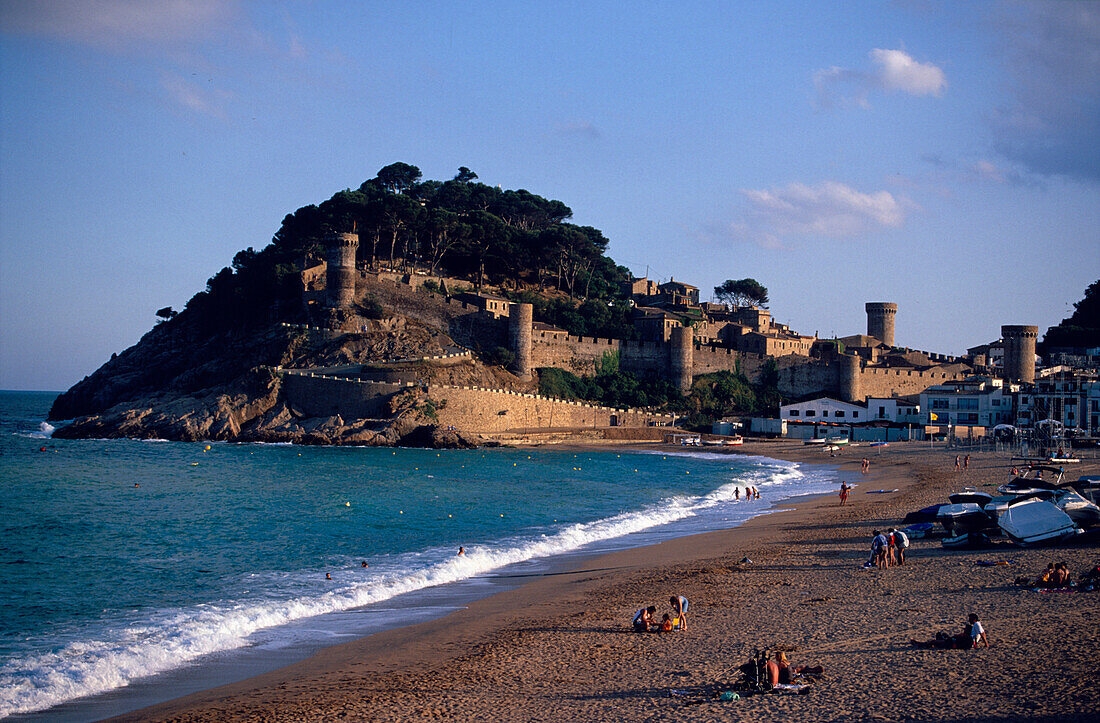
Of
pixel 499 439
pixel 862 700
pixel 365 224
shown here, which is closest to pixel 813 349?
pixel 499 439

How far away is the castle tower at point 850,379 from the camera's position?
5672cm

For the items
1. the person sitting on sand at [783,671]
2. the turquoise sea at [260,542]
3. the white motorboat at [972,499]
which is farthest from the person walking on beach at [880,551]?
the person sitting on sand at [783,671]

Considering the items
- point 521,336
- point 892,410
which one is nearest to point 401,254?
point 521,336

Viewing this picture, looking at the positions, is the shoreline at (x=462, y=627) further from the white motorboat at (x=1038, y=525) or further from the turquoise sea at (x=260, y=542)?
the white motorboat at (x=1038, y=525)

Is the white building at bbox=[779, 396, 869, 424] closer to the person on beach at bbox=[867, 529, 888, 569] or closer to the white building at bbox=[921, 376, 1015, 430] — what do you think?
the white building at bbox=[921, 376, 1015, 430]

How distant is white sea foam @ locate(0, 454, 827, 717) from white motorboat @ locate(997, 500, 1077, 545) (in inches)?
336

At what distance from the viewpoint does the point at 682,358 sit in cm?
5700

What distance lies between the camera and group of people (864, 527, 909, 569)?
1411 cm

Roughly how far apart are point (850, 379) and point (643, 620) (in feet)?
164

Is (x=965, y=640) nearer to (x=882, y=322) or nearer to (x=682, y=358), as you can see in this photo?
(x=682, y=358)

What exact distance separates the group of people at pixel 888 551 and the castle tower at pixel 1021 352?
50.3 m

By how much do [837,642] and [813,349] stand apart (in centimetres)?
5657

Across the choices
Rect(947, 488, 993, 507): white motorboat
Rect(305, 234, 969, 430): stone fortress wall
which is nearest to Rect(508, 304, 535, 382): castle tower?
Rect(305, 234, 969, 430): stone fortress wall

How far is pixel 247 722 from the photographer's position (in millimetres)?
7848
